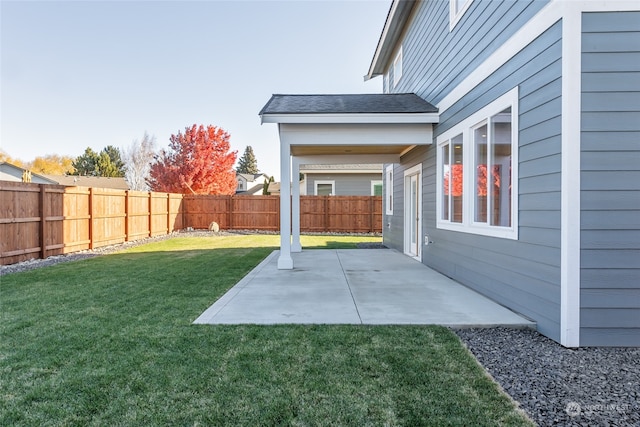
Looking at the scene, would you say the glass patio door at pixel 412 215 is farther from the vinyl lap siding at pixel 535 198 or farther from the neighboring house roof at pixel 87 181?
the neighboring house roof at pixel 87 181

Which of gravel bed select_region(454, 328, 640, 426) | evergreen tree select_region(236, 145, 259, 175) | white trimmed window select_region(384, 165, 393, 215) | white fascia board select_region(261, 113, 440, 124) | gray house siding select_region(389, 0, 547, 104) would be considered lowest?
gravel bed select_region(454, 328, 640, 426)

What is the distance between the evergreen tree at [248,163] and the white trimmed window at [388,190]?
53.2 m

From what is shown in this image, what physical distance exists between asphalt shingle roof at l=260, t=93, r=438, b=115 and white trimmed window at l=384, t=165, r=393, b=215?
13.4 ft

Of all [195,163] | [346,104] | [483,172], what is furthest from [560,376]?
[195,163]

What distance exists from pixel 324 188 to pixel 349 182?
1490 millimetres

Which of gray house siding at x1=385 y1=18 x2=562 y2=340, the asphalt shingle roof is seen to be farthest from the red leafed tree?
gray house siding at x1=385 y1=18 x2=562 y2=340

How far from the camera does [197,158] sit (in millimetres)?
24891

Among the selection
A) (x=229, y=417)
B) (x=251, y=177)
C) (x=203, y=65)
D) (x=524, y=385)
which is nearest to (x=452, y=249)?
(x=524, y=385)

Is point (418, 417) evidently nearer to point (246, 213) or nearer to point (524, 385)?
point (524, 385)

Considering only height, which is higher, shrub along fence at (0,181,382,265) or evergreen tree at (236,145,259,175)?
evergreen tree at (236,145,259,175)

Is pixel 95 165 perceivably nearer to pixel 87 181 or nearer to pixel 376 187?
pixel 87 181

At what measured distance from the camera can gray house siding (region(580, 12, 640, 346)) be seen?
11.0 feet

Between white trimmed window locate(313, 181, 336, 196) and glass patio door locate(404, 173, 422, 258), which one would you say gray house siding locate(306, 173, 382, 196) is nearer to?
white trimmed window locate(313, 181, 336, 196)

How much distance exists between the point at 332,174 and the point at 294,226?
10.1 m
